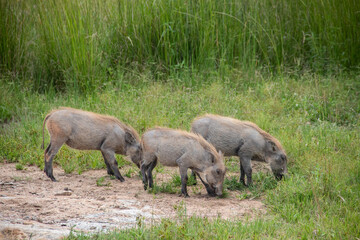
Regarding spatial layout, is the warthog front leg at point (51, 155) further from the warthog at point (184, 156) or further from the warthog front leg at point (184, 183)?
the warthog front leg at point (184, 183)

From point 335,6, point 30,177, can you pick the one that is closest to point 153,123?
point 30,177

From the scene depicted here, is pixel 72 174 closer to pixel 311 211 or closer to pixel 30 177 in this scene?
pixel 30 177

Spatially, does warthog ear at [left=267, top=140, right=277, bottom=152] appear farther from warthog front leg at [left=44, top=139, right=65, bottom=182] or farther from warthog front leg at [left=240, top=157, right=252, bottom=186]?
warthog front leg at [left=44, top=139, right=65, bottom=182]

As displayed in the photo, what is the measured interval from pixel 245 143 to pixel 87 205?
201 centimetres

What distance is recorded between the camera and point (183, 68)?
9148mm

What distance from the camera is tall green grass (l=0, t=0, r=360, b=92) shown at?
898 cm

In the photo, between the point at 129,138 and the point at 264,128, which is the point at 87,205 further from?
the point at 264,128

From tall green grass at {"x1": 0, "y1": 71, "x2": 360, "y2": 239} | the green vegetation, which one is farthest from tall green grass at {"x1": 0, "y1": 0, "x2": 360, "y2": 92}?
tall green grass at {"x1": 0, "y1": 71, "x2": 360, "y2": 239}

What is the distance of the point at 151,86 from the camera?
8.36 m

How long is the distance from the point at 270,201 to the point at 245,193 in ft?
1.43

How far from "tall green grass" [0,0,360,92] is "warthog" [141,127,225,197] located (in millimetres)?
3333

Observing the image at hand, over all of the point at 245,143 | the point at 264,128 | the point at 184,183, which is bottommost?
the point at 264,128

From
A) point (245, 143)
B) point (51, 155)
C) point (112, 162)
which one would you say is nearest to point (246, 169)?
point (245, 143)

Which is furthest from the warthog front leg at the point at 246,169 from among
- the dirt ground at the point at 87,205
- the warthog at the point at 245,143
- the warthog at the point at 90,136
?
the warthog at the point at 90,136
